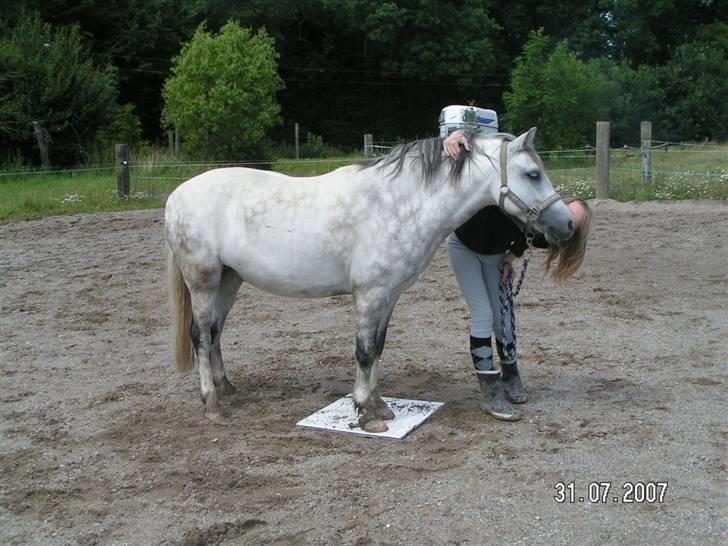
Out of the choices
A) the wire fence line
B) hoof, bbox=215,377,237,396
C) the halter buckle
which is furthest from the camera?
the wire fence line

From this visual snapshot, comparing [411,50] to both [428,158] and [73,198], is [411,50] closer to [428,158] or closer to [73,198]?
[73,198]

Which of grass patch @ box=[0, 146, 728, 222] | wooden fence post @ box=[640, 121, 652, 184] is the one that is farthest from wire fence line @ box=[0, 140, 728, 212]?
wooden fence post @ box=[640, 121, 652, 184]

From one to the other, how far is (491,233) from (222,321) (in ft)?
5.49

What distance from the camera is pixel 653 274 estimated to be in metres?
7.48

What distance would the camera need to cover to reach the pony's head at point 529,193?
149 inches

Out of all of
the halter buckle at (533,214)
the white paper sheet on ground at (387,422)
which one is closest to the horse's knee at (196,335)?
the white paper sheet on ground at (387,422)

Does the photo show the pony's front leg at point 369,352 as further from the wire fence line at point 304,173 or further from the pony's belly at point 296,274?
the wire fence line at point 304,173

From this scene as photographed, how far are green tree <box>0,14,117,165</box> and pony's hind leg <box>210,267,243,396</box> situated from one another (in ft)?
52.6

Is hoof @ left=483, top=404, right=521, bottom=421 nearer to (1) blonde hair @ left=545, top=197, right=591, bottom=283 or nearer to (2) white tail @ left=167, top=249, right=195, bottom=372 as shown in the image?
(1) blonde hair @ left=545, top=197, right=591, bottom=283

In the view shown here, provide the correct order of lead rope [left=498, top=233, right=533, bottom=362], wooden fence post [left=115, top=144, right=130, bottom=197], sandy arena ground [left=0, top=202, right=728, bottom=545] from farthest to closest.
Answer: wooden fence post [left=115, top=144, right=130, bottom=197] < lead rope [left=498, top=233, right=533, bottom=362] < sandy arena ground [left=0, top=202, right=728, bottom=545]

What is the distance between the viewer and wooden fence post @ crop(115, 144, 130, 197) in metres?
13.2

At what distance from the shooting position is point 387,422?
4.08 meters

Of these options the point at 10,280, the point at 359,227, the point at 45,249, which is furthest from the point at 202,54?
the point at 359,227

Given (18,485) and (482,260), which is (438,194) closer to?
(482,260)
